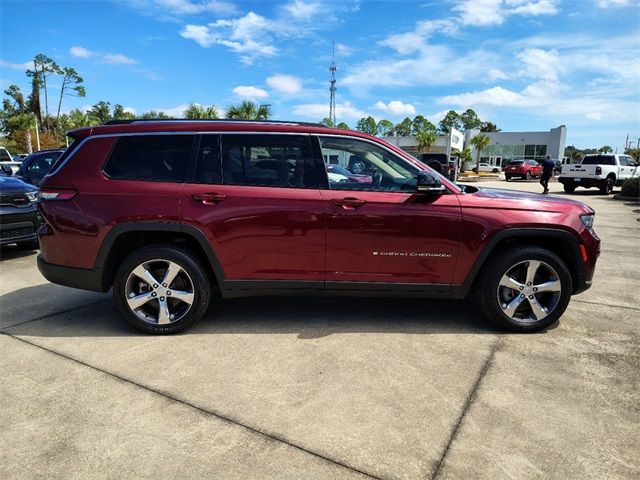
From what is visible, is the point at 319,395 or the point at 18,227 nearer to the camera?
the point at 319,395

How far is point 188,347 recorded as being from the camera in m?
3.64

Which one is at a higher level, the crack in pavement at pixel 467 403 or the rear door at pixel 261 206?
the rear door at pixel 261 206

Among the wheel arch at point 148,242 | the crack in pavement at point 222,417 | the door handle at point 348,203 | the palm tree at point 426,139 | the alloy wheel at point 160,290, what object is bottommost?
the crack in pavement at point 222,417

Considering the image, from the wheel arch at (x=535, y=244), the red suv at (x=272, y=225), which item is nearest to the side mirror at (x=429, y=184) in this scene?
the red suv at (x=272, y=225)

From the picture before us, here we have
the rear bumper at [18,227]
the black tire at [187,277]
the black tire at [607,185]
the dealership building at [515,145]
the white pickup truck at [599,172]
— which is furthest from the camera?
the dealership building at [515,145]

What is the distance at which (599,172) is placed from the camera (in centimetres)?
2022

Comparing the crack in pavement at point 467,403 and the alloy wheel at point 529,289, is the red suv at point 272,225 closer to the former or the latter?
the alloy wheel at point 529,289

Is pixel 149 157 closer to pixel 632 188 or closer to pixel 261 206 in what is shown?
pixel 261 206

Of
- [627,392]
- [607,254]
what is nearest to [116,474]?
[627,392]

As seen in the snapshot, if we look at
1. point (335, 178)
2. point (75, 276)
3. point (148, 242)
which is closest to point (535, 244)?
point (335, 178)

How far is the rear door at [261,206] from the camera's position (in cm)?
370

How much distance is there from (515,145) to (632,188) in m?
54.6

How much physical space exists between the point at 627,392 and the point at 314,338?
228 cm

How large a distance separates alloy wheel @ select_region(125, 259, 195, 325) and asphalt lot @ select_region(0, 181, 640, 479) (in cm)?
22
